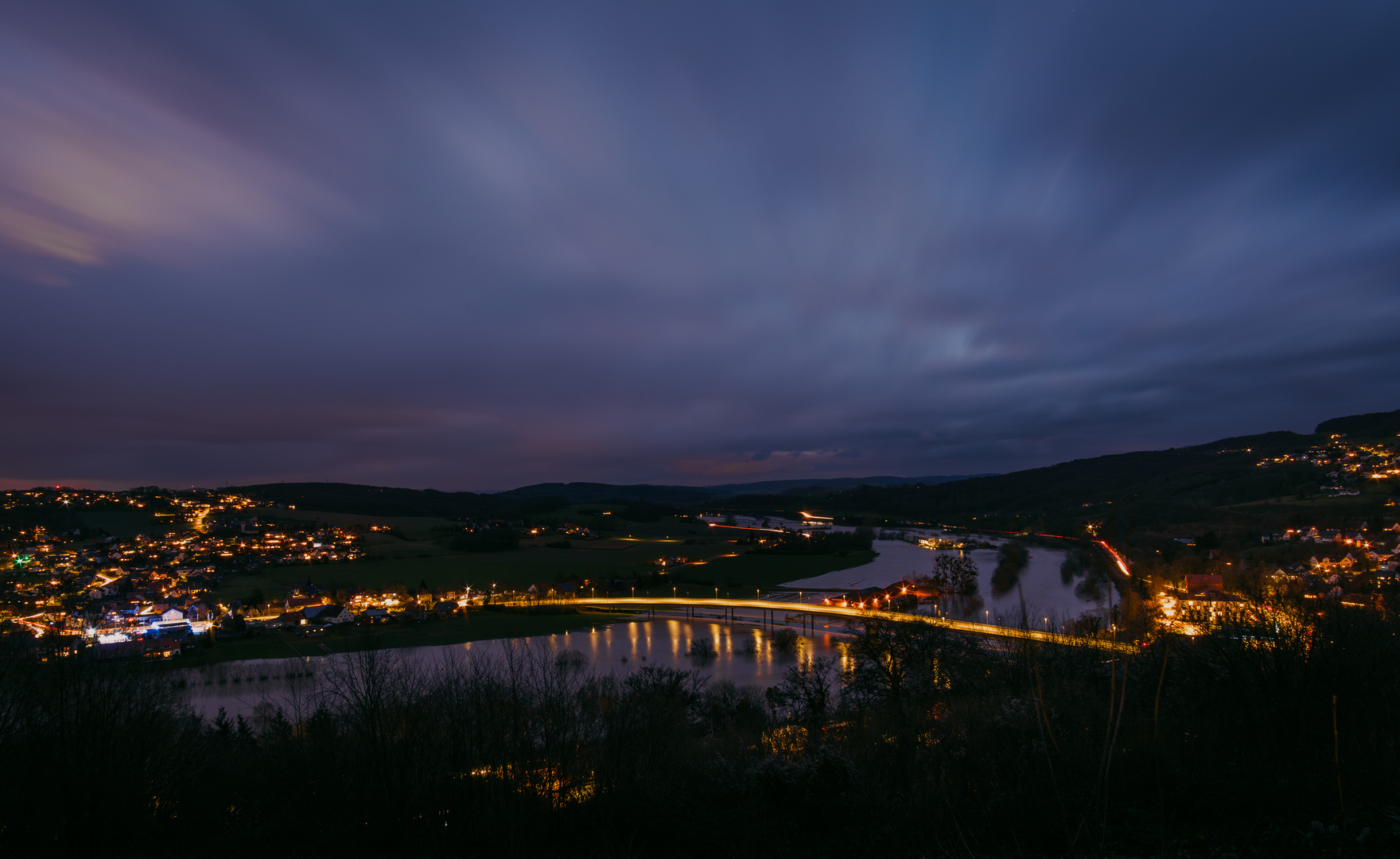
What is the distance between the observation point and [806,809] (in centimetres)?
974

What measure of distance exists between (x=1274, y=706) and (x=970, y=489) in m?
107

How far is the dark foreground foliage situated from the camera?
711cm

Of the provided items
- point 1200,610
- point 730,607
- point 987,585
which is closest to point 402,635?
point 730,607

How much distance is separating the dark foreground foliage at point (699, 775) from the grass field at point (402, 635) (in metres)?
19.5

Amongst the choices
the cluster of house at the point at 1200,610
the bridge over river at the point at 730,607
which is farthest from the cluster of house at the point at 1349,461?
the cluster of house at the point at 1200,610

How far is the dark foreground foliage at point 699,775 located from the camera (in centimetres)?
711

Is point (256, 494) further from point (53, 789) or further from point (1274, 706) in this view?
point (1274, 706)

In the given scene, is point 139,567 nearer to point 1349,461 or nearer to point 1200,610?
point 1200,610

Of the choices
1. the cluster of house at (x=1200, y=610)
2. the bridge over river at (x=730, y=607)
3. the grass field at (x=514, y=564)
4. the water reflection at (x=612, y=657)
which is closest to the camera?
the cluster of house at (x=1200, y=610)

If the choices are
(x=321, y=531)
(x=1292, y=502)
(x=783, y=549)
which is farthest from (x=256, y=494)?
(x=1292, y=502)

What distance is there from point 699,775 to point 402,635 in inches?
1402

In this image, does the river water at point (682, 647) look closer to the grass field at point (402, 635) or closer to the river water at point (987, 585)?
the river water at point (987, 585)

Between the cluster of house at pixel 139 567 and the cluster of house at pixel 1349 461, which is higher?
the cluster of house at pixel 1349 461

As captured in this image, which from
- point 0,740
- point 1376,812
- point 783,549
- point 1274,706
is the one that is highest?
point 0,740
